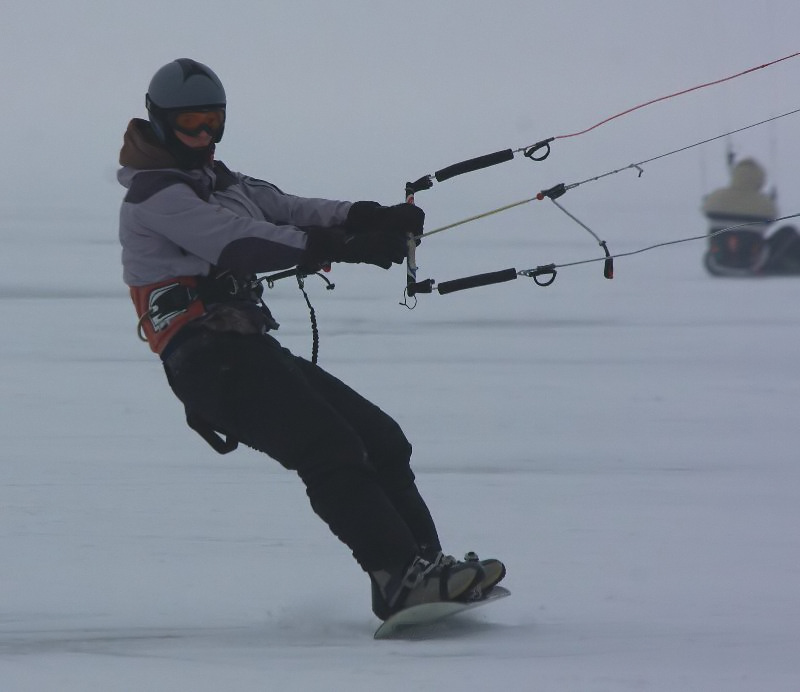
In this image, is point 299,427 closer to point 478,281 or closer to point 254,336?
point 254,336

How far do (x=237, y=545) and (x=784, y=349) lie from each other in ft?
11.7

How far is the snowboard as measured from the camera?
266 cm

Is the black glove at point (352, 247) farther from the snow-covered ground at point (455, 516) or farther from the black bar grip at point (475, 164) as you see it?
the snow-covered ground at point (455, 516)

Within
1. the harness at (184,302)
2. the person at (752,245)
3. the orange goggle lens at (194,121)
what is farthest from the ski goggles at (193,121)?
the person at (752,245)

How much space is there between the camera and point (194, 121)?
2.80m

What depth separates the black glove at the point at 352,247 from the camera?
266 centimetres

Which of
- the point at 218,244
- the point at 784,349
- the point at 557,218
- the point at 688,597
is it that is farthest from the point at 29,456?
the point at 557,218

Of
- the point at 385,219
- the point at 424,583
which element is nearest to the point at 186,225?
the point at 385,219

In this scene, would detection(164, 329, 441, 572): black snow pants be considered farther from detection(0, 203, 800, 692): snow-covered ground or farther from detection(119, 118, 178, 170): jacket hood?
detection(119, 118, 178, 170): jacket hood

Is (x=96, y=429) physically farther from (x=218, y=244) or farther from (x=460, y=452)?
(x=218, y=244)

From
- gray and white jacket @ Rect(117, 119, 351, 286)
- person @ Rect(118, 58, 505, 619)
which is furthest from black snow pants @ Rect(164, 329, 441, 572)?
gray and white jacket @ Rect(117, 119, 351, 286)

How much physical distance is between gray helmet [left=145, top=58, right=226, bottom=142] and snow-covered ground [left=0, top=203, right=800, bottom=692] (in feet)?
3.34

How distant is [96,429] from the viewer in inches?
180

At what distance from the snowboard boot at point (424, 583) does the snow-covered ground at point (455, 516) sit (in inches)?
3.4
